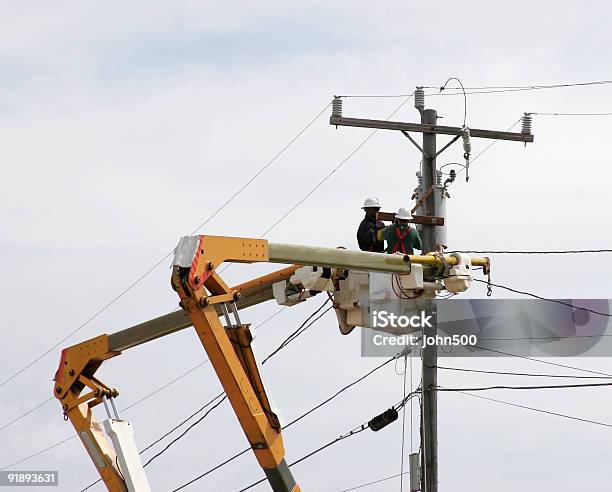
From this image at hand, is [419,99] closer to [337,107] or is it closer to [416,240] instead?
[337,107]

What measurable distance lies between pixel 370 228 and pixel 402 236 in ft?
2.09

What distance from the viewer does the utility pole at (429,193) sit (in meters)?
28.5

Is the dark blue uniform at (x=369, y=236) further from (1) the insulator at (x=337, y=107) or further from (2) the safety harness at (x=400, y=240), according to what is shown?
(1) the insulator at (x=337, y=107)

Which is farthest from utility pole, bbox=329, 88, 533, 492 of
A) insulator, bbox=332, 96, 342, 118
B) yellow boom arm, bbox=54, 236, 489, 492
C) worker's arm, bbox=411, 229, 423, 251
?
yellow boom arm, bbox=54, 236, 489, 492

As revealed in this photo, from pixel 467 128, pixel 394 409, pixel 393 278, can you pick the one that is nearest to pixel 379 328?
pixel 393 278

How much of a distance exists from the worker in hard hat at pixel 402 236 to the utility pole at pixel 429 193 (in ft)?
5.33

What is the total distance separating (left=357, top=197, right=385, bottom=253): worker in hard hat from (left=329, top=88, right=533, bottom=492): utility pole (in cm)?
152

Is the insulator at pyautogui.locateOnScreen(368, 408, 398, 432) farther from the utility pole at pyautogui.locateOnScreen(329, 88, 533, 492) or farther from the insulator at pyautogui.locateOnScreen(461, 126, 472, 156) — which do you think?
the insulator at pyautogui.locateOnScreen(461, 126, 472, 156)

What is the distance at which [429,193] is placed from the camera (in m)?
29.1

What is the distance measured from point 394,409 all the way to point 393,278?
13.8 feet

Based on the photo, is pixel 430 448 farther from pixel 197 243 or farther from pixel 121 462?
pixel 197 243

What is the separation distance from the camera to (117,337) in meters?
25.4

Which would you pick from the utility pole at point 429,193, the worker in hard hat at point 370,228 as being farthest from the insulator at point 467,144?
the worker in hard hat at point 370,228

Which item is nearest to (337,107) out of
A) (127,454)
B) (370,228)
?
(370,228)
